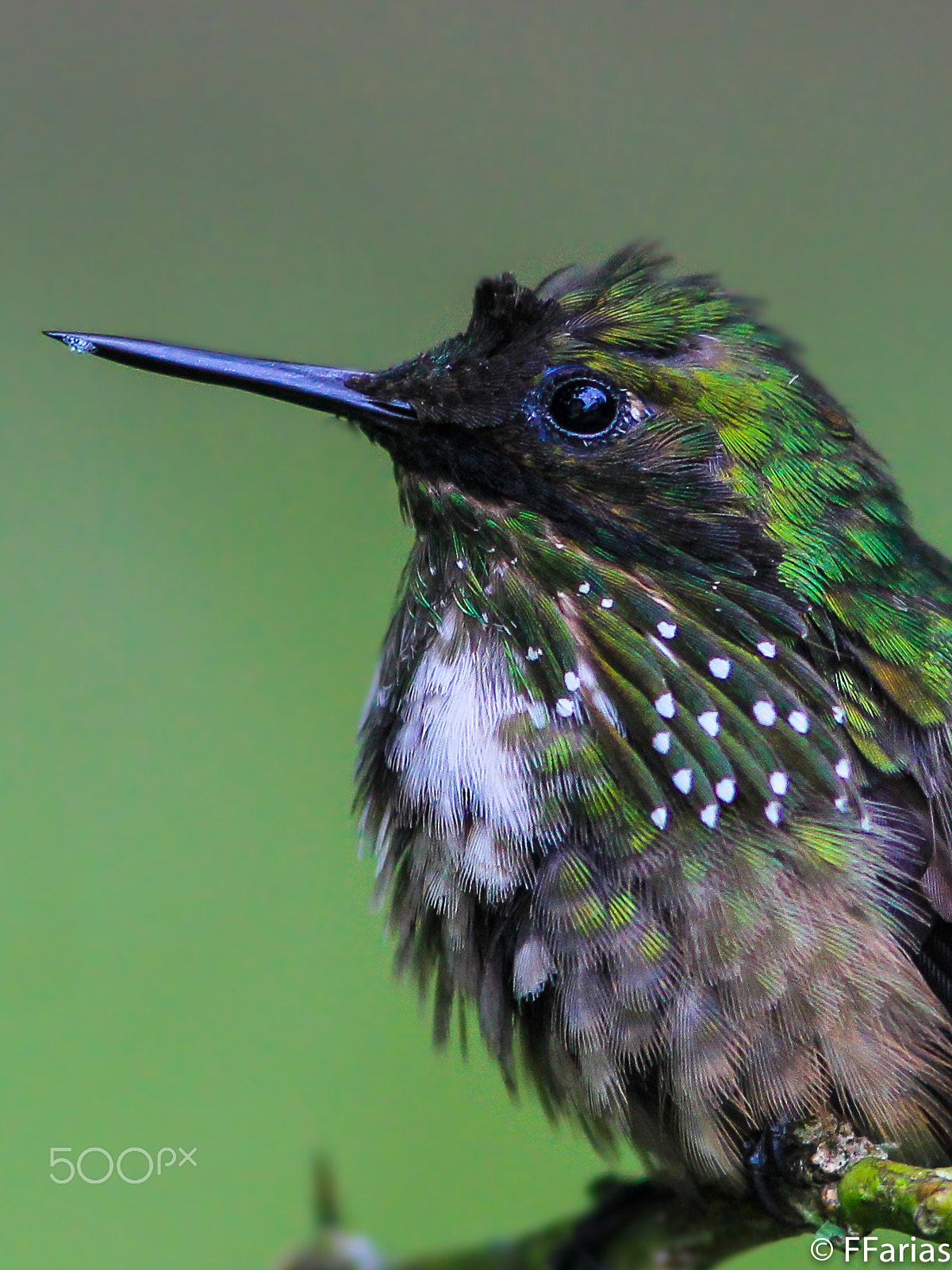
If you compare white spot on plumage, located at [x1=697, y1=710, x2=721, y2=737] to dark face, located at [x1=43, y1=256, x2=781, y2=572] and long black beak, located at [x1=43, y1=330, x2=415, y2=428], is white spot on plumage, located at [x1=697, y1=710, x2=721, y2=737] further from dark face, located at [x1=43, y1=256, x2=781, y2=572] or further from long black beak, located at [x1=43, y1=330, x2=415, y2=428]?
long black beak, located at [x1=43, y1=330, x2=415, y2=428]

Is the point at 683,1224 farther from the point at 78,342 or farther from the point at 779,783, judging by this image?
the point at 78,342

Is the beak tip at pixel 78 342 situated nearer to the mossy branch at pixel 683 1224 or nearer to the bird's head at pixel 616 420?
the bird's head at pixel 616 420

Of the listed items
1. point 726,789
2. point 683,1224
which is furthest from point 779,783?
point 683,1224

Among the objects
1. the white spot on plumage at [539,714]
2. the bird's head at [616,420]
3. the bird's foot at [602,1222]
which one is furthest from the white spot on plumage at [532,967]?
the bird's foot at [602,1222]

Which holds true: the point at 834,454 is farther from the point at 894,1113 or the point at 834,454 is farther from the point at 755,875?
the point at 894,1113

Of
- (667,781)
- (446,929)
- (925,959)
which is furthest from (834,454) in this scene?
(446,929)
